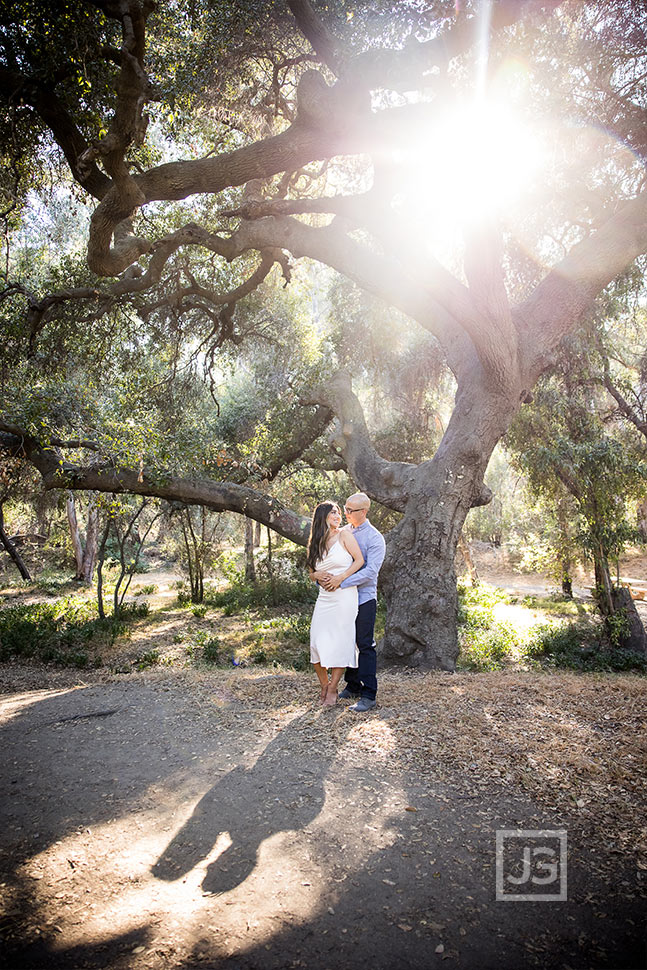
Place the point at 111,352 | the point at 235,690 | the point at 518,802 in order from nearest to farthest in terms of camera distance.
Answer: the point at 518,802 < the point at 235,690 < the point at 111,352

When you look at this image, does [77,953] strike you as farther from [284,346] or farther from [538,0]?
[284,346]

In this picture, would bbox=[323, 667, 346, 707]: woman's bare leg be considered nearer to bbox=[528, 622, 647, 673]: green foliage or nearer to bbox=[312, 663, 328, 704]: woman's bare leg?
bbox=[312, 663, 328, 704]: woman's bare leg

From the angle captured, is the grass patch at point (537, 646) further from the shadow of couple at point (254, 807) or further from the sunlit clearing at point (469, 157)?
the sunlit clearing at point (469, 157)

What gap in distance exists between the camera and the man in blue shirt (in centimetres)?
441

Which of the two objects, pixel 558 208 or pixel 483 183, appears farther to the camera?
pixel 558 208

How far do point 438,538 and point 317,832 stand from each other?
14.9ft

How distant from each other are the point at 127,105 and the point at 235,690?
559 centimetres

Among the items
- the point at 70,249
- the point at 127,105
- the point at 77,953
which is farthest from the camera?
the point at 70,249

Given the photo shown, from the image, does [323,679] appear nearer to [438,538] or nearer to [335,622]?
[335,622]

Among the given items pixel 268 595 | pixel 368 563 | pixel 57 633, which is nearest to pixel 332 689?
pixel 368 563

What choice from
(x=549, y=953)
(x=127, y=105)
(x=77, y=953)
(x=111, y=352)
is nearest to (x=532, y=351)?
(x=127, y=105)

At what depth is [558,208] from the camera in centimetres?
896

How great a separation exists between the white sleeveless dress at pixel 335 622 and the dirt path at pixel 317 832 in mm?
445

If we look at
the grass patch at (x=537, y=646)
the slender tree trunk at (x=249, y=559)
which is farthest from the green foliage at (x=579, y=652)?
the slender tree trunk at (x=249, y=559)
